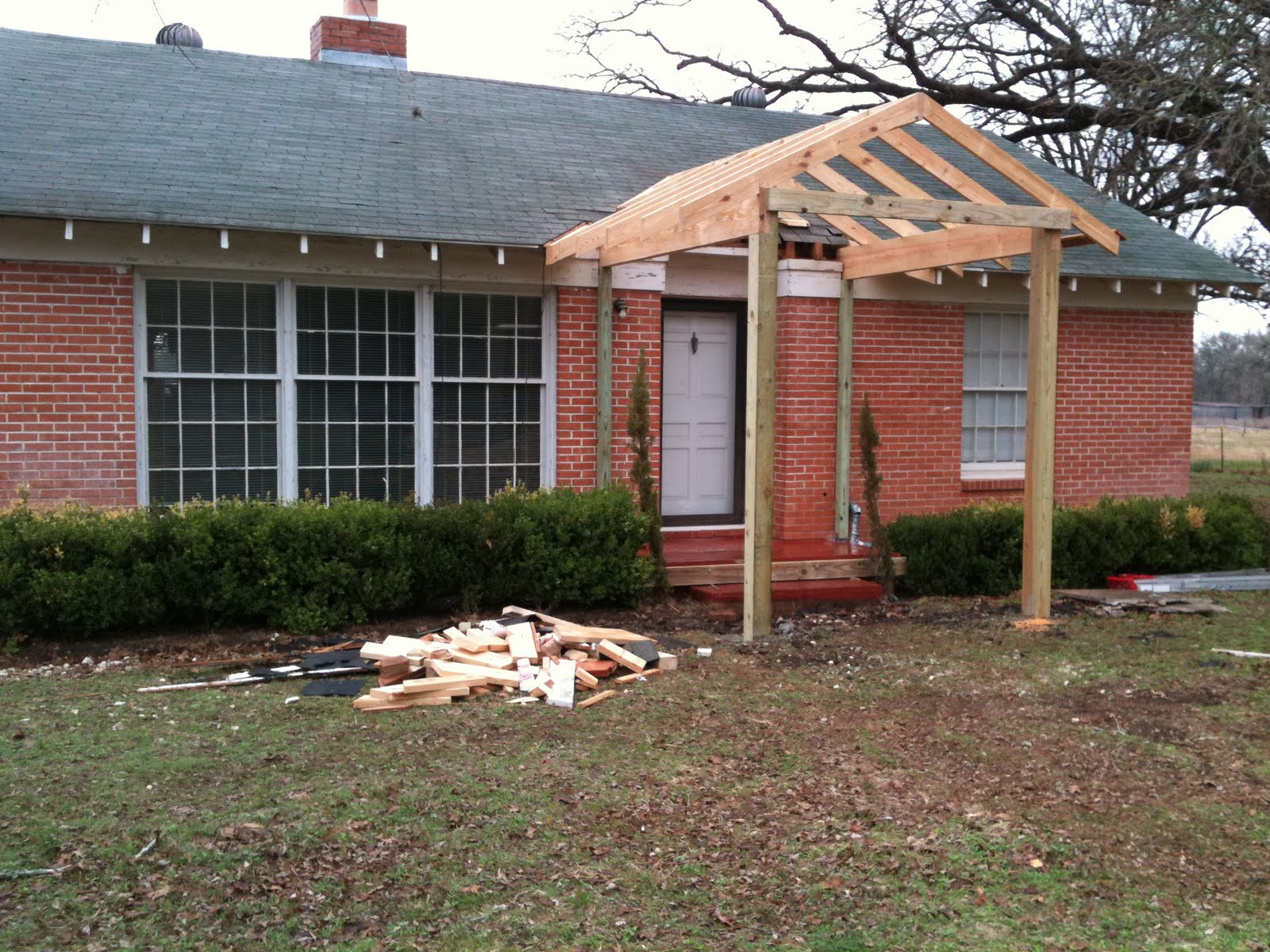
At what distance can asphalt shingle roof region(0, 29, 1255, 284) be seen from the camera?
9.41m

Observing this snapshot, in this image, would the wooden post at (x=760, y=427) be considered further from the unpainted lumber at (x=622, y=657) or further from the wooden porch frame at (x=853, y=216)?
the unpainted lumber at (x=622, y=657)

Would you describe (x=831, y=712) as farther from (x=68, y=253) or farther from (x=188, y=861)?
(x=68, y=253)

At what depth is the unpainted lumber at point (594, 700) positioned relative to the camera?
676cm

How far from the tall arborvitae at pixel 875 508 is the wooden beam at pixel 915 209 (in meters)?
2.12

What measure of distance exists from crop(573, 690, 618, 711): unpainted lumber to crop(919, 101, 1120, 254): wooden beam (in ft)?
14.9

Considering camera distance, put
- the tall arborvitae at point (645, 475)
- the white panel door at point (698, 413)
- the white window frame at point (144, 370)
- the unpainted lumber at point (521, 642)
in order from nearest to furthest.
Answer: the unpainted lumber at point (521, 642) → the white window frame at point (144, 370) → the tall arborvitae at point (645, 475) → the white panel door at point (698, 413)

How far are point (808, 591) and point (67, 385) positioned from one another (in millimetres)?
6169

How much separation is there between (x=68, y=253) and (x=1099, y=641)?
8.30 metres

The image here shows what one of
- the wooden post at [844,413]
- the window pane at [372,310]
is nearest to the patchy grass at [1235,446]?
the wooden post at [844,413]

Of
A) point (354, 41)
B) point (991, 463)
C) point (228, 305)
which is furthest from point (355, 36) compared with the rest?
point (991, 463)

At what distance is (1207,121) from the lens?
12883 millimetres

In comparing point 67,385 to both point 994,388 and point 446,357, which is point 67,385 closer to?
point 446,357

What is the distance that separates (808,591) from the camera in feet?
32.6

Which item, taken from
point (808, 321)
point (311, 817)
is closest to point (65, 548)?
point (311, 817)
